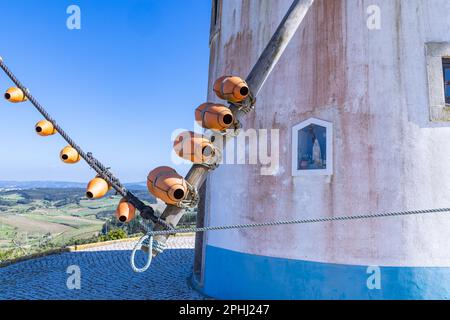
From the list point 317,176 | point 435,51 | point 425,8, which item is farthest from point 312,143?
point 425,8

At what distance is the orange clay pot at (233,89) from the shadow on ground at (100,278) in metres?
6.89

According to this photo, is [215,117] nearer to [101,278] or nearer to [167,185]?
[167,185]

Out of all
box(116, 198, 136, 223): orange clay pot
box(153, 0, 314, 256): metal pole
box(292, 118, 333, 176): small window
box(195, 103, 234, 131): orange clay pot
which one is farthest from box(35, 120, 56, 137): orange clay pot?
box(292, 118, 333, 176): small window

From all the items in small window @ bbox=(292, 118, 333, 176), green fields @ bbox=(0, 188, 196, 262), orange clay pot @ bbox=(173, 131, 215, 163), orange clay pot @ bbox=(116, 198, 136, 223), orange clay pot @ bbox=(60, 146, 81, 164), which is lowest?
green fields @ bbox=(0, 188, 196, 262)

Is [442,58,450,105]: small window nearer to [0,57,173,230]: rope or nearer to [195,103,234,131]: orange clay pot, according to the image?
[195,103,234,131]: orange clay pot

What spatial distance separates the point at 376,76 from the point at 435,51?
123cm

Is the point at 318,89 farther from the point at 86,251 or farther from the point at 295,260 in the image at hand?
the point at 86,251

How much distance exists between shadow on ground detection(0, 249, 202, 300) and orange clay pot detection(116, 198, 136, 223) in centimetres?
642

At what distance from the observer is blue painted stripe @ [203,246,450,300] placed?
612cm

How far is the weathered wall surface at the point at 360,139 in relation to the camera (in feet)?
20.6

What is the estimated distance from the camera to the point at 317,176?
707 cm

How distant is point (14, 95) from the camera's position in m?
2.84

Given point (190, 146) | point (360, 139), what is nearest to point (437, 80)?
point (360, 139)
